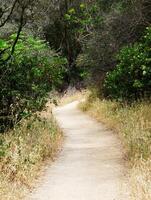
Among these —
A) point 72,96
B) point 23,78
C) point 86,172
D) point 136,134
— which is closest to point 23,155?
point 86,172

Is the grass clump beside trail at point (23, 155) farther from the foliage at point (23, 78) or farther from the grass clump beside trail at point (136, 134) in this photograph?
the grass clump beside trail at point (136, 134)

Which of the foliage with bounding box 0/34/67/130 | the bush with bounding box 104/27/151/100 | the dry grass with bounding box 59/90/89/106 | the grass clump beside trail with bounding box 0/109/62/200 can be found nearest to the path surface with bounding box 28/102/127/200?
the grass clump beside trail with bounding box 0/109/62/200

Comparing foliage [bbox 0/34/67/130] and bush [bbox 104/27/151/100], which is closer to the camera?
foliage [bbox 0/34/67/130]

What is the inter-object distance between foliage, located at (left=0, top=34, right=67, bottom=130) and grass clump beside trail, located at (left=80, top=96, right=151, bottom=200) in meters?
2.75

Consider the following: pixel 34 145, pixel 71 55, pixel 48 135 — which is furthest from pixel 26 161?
pixel 71 55

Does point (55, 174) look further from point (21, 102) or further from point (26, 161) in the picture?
point (21, 102)

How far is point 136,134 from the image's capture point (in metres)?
13.5

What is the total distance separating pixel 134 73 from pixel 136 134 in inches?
231

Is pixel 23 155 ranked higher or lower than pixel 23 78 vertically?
lower

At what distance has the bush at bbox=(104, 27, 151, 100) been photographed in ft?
57.2

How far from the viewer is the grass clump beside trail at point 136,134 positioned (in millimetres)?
8694

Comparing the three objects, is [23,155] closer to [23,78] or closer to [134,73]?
[23,78]

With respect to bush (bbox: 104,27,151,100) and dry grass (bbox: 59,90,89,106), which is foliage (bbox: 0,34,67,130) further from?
dry grass (bbox: 59,90,89,106)

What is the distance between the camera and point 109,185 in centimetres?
988
